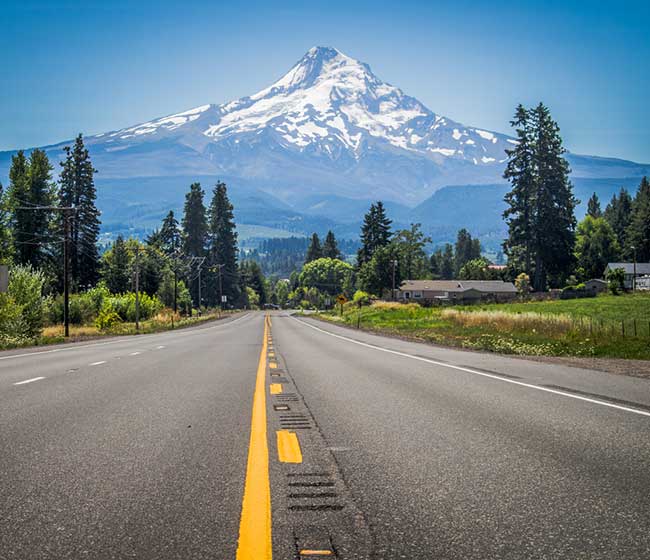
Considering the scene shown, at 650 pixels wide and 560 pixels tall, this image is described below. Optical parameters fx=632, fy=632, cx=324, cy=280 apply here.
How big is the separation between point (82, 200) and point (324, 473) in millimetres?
88879

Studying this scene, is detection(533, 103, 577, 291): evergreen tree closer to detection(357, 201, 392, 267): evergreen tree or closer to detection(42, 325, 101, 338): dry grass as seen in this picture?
detection(357, 201, 392, 267): evergreen tree

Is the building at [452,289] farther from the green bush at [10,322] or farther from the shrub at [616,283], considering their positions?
the green bush at [10,322]

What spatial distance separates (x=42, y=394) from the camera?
973 cm

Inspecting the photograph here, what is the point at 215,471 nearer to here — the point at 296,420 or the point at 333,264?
the point at 296,420

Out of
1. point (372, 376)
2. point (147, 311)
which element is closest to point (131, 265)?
point (147, 311)

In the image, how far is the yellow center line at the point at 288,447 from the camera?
5629 millimetres

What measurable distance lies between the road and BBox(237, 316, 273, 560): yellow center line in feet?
0.06

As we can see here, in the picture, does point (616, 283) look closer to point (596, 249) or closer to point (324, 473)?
point (596, 249)

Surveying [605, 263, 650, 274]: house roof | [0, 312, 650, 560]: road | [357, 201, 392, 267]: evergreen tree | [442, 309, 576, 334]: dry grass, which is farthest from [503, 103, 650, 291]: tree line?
[0, 312, 650, 560]: road

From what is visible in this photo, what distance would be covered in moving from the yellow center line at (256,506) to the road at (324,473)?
17mm

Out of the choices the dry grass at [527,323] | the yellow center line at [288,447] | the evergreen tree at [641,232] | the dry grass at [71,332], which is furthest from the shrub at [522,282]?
the yellow center line at [288,447]

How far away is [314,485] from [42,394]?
6.57 m

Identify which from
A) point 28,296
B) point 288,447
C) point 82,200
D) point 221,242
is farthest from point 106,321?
point 221,242

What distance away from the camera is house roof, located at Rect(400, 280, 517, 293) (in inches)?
4988
